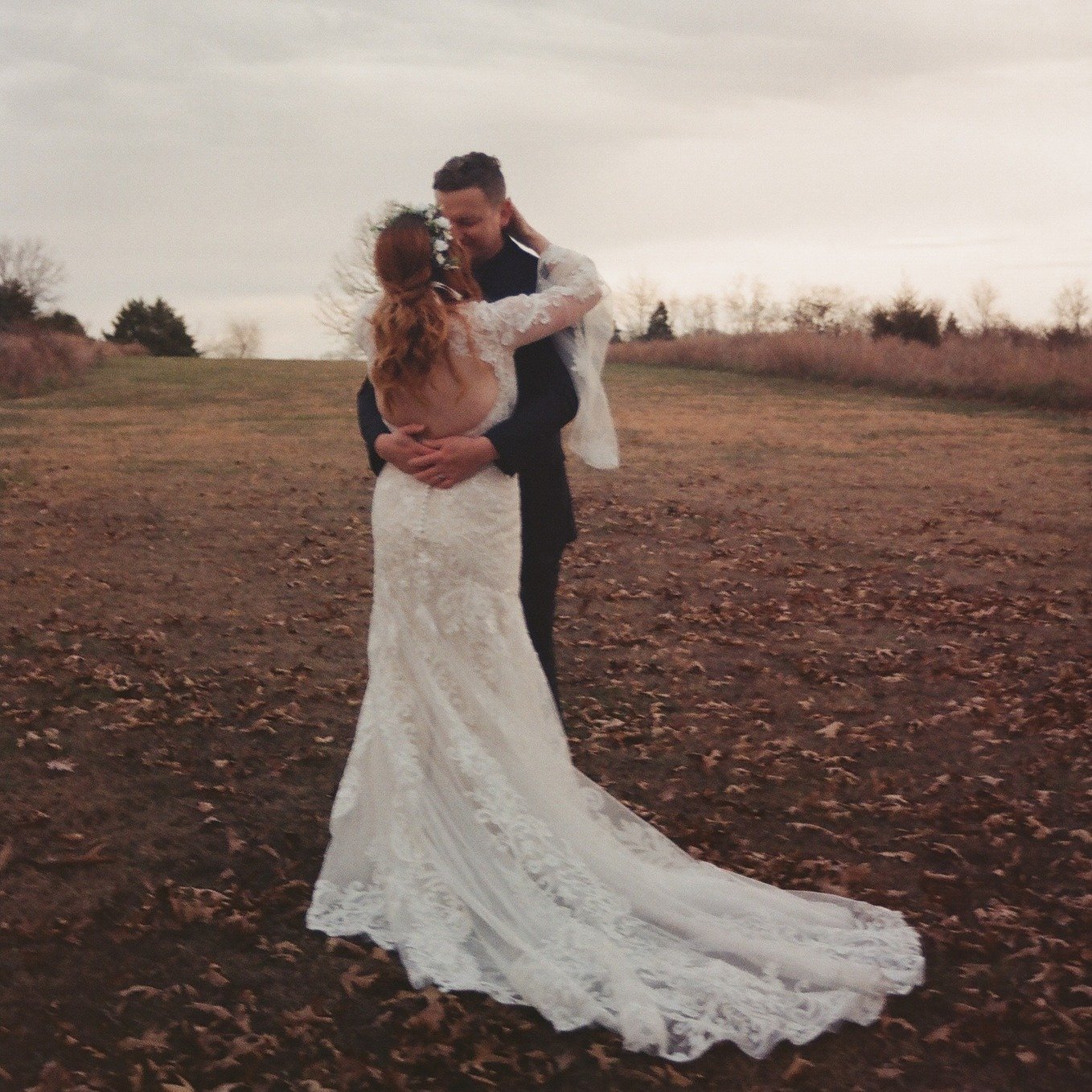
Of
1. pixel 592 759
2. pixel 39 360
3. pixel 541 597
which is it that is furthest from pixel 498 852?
pixel 39 360

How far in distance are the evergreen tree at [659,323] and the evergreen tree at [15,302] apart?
22.1 meters

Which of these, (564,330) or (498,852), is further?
(564,330)

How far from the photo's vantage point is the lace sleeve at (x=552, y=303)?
15.4 ft

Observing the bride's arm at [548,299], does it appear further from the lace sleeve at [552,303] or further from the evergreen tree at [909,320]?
the evergreen tree at [909,320]

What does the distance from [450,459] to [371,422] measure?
0.48 m

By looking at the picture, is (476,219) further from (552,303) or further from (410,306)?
(410,306)

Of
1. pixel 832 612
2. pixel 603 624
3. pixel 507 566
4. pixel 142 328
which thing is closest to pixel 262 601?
pixel 603 624

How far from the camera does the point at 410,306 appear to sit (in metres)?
4.45

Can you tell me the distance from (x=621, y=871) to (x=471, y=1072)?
0.98 meters

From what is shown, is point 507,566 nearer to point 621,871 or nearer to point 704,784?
point 621,871

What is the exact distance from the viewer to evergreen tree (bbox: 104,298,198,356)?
54688 mm

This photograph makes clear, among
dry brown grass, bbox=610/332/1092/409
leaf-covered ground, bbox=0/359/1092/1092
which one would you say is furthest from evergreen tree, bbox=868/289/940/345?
leaf-covered ground, bbox=0/359/1092/1092

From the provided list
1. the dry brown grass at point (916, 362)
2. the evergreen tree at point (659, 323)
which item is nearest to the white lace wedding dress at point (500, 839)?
the dry brown grass at point (916, 362)

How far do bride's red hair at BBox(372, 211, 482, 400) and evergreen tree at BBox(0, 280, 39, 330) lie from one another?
3953cm
